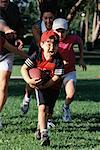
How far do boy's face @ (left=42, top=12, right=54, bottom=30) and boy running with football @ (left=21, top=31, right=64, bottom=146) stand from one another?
4.14 feet

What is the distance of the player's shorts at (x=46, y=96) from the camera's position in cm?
709

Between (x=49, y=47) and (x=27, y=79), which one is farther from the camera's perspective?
(x=49, y=47)

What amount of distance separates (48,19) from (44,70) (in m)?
1.45

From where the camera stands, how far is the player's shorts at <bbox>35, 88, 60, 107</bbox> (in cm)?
709

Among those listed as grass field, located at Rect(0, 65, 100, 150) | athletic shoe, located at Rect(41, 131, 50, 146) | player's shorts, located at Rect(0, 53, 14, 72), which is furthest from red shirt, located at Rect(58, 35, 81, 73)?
athletic shoe, located at Rect(41, 131, 50, 146)

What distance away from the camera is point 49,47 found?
6961 millimetres

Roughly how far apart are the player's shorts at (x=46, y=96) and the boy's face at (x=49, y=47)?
52 centimetres

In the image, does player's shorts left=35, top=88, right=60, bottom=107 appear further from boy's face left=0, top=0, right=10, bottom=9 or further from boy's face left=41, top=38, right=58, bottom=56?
boy's face left=0, top=0, right=10, bottom=9

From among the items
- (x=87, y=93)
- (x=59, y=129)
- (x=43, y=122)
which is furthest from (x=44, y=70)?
(x=87, y=93)

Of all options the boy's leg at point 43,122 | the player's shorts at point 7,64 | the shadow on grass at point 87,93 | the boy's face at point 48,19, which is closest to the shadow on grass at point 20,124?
the player's shorts at point 7,64

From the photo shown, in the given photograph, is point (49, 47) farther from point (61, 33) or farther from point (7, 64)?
point (61, 33)

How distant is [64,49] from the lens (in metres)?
8.92

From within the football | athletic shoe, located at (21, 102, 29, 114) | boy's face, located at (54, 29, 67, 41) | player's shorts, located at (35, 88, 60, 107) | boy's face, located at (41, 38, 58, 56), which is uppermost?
boy's face, located at (41, 38, 58, 56)

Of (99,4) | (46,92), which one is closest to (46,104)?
(46,92)
